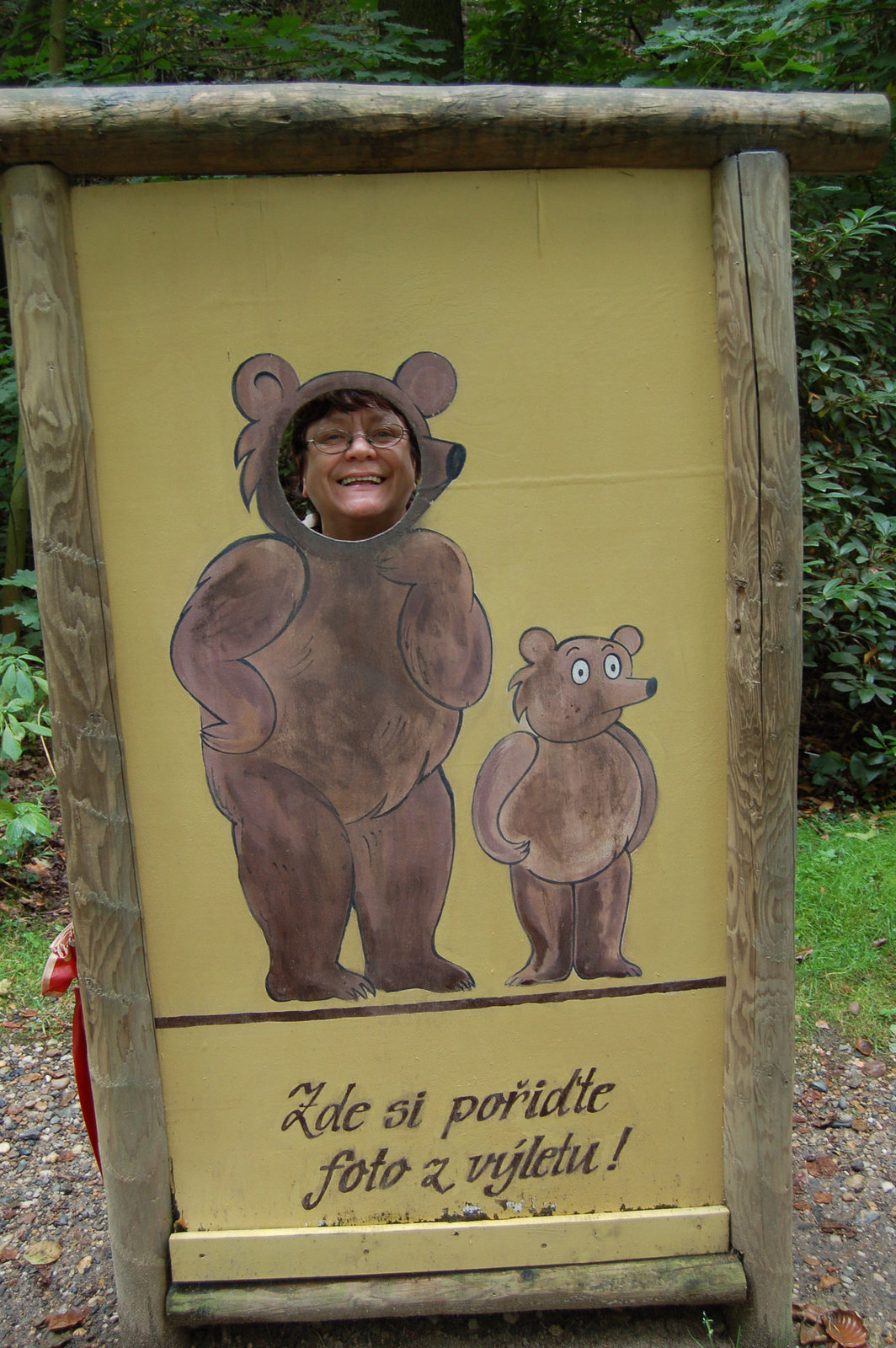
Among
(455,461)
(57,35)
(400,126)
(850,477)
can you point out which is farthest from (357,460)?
(57,35)

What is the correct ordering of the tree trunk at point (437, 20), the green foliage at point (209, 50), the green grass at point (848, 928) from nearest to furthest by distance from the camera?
the green grass at point (848, 928) → the green foliage at point (209, 50) → the tree trunk at point (437, 20)

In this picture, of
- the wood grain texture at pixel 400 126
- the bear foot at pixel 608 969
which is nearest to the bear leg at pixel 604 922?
the bear foot at pixel 608 969

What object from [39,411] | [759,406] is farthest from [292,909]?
[759,406]

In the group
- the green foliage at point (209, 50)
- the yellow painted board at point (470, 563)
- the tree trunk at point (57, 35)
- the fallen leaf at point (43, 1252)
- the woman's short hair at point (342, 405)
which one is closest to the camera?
the yellow painted board at point (470, 563)

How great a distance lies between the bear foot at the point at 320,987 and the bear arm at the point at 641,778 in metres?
0.62

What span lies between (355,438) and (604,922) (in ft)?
3.63

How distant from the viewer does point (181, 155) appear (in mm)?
1699

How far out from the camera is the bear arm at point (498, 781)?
6.27 feet

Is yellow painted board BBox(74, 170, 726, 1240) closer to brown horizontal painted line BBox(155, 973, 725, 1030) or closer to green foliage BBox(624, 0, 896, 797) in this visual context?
brown horizontal painted line BBox(155, 973, 725, 1030)

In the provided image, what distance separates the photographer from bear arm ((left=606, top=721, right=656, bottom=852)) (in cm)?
193

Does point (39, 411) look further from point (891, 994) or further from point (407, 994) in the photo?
point (891, 994)

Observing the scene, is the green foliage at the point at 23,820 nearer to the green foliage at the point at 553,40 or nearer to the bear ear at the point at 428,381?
the bear ear at the point at 428,381

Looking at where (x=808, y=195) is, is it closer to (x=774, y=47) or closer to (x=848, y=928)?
(x=774, y=47)

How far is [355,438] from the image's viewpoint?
6.29 feet
